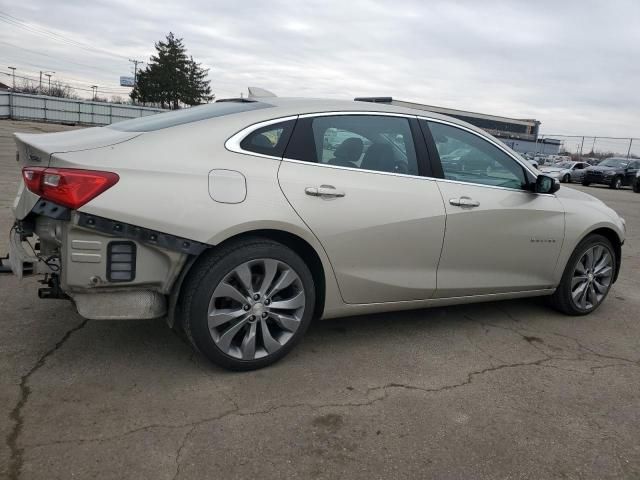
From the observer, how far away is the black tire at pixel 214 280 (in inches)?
115

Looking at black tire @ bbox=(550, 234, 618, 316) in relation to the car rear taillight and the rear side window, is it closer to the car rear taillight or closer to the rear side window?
the rear side window

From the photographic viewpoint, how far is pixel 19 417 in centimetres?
258

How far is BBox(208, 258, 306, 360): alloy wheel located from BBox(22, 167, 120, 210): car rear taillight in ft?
2.57

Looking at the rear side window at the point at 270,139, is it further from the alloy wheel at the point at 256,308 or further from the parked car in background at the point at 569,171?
the parked car in background at the point at 569,171

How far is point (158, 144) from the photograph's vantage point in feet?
9.58

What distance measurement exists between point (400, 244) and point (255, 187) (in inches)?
41.1

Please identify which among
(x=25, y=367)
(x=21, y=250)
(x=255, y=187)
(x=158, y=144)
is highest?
(x=158, y=144)

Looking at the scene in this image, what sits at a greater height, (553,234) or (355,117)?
(355,117)

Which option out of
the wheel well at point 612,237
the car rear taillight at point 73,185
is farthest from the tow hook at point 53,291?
the wheel well at point 612,237

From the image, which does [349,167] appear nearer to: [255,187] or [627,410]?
[255,187]

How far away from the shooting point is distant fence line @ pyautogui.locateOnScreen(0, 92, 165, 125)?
37.1m

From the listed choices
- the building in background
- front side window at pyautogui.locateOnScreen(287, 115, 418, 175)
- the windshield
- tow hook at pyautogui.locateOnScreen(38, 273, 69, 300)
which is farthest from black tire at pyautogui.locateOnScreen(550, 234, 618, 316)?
the building in background

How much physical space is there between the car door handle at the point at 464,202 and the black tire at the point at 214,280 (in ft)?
3.89

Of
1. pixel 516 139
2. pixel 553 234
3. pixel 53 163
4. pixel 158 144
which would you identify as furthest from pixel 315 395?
pixel 516 139
